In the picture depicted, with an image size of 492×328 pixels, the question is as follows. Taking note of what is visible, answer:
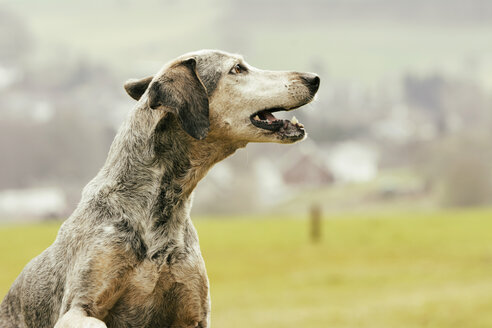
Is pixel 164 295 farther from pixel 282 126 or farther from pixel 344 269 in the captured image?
pixel 344 269

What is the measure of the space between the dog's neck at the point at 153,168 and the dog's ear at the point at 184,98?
24 centimetres

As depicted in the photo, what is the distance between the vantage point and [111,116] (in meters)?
89.2

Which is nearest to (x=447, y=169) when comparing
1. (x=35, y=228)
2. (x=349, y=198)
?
(x=349, y=198)

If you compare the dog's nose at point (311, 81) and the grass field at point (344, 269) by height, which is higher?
the grass field at point (344, 269)

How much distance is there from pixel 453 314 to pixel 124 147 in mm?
14859

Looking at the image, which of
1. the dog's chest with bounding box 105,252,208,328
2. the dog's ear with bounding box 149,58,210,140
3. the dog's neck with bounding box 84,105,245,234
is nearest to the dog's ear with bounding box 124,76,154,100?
the dog's neck with bounding box 84,105,245,234

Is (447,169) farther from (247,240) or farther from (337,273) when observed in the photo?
(337,273)

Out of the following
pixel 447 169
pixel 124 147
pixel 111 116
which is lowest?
pixel 124 147

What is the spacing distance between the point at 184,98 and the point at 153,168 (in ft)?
2.38

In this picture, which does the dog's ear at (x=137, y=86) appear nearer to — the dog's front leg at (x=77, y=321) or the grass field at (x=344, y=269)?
the dog's front leg at (x=77, y=321)

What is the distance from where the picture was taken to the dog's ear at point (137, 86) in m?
7.54

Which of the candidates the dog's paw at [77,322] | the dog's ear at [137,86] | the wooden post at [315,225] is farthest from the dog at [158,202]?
the wooden post at [315,225]

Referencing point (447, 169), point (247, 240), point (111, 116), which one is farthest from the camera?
A: point (111, 116)

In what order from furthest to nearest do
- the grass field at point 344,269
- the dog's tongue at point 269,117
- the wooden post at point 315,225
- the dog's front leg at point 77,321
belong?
the wooden post at point 315,225 < the grass field at point 344,269 < the dog's tongue at point 269,117 < the dog's front leg at point 77,321
